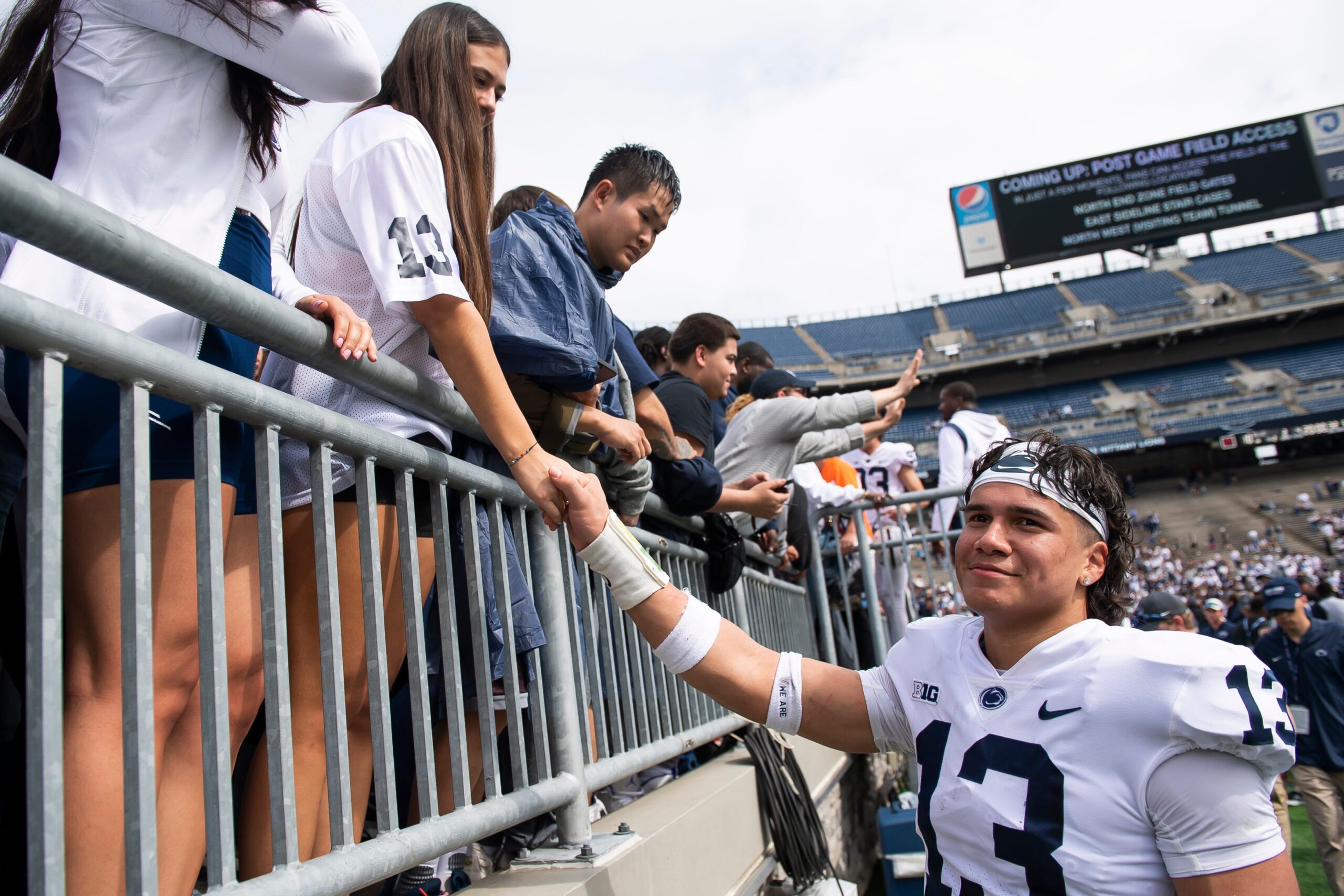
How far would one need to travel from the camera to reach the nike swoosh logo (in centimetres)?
146

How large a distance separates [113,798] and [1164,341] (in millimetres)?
38361

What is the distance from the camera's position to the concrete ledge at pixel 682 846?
5.46ft

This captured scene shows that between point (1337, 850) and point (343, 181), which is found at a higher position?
point (343, 181)

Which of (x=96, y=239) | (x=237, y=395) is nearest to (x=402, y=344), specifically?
(x=237, y=395)

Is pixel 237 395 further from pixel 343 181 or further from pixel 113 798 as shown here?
pixel 343 181

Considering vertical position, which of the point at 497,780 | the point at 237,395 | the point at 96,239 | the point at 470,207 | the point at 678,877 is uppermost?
the point at 470,207

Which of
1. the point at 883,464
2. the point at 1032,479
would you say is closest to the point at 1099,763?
the point at 1032,479

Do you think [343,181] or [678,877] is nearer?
[343,181]

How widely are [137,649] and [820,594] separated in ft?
16.6

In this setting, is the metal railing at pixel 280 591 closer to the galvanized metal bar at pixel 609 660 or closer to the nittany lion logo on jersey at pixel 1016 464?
the galvanized metal bar at pixel 609 660

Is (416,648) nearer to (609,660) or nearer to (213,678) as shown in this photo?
(213,678)

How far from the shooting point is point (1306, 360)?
33312mm

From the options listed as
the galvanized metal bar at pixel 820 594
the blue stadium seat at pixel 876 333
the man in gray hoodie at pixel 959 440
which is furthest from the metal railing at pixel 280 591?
the blue stadium seat at pixel 876 333

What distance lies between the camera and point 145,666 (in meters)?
0.96
